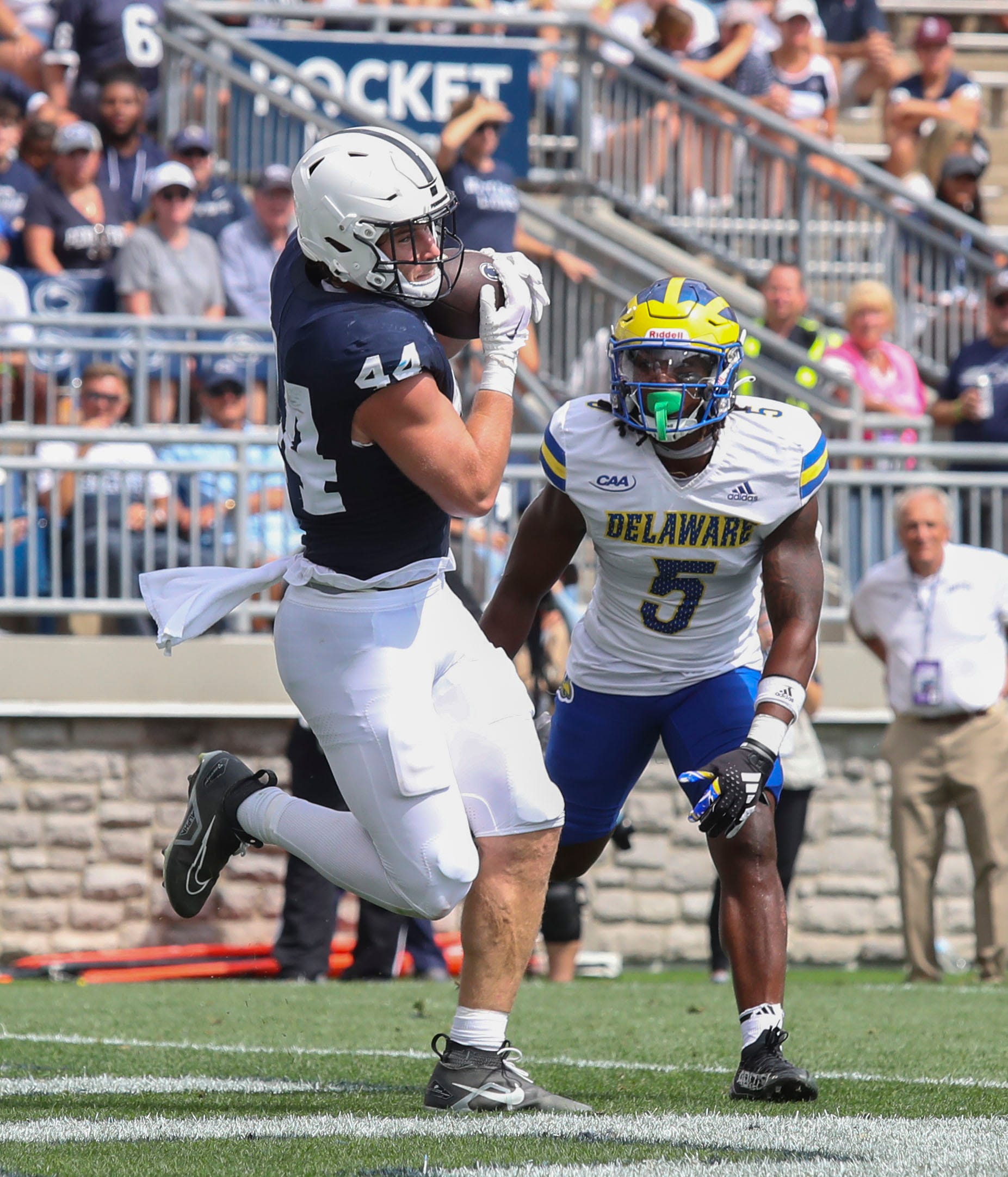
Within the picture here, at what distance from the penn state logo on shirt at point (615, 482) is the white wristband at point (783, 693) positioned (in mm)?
619

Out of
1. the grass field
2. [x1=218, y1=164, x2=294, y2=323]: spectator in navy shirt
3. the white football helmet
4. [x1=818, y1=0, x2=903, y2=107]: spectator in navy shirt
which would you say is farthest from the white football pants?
[x1=818, y1=0, x2=903, y2=107]: spectator in navy shirt

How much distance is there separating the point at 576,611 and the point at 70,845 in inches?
111

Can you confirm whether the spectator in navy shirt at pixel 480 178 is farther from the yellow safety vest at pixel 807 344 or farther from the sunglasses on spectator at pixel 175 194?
the sunglasses on spectator at pixel 175 194

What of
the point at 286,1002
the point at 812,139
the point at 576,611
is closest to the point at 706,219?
the point at 812,139

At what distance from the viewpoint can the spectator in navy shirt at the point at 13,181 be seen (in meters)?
11.5

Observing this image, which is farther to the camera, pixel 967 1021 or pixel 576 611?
pixel 576 611

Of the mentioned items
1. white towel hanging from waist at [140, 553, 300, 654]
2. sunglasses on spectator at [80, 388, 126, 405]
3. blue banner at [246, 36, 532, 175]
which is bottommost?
sunglasses on spectator at [80, 388, 126, 405]

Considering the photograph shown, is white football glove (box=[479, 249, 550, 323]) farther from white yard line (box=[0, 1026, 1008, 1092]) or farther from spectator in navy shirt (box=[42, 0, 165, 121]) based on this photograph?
spectator in navy shirt (box=[42, 0, 165, 121])

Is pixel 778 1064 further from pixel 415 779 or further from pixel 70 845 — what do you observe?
pixel 70 845

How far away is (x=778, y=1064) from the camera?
455cm

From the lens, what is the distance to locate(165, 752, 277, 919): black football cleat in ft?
15.7

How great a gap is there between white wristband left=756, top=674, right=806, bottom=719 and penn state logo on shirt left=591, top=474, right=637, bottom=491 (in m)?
0.62

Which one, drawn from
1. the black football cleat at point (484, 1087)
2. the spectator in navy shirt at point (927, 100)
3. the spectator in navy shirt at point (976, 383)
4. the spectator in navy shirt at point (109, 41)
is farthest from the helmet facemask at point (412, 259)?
the spectator in navy shirt at point (927, 100)

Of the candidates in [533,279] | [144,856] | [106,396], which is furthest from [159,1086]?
[106,396]
